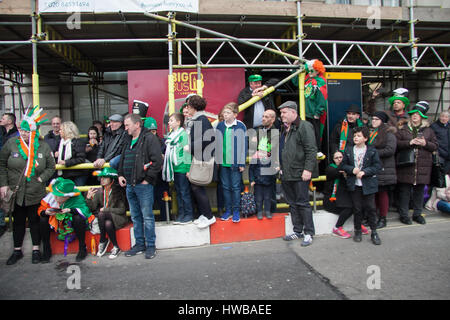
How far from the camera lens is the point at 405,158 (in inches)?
207

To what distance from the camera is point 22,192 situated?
435 cm

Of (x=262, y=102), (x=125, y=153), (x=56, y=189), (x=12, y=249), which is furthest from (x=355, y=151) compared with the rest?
(x=12, y=249)

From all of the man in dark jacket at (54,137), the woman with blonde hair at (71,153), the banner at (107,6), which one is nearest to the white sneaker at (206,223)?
the woman with blonde hair at (71,153)

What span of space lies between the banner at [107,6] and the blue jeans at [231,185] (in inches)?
105

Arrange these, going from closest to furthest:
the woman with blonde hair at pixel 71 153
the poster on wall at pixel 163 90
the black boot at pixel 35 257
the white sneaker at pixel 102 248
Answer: the black boot at pixel 35 257 → the white sneaker at pixel 102 248 → the woman with blonde hair at pixel 71 153 → the poster on wall at pixel 163 90

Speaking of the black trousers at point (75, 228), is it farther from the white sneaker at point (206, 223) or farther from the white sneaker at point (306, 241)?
the white sneaker at point (306, 241)

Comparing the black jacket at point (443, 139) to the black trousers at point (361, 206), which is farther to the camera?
the black jacket at point (443, 139)

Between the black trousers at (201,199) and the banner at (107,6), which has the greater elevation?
the banner at (107,6)

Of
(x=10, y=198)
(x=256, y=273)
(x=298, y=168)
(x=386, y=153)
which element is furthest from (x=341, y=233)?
(x=10, y=198)

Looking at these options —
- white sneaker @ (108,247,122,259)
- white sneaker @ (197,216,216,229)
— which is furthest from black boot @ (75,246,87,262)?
white sneaker @ (197,216,216,229)

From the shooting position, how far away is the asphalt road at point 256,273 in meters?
3.23

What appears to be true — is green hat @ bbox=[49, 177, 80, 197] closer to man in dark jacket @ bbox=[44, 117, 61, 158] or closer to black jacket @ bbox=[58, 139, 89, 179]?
black jacket @ bbox=[58, 139, 89, 179]
